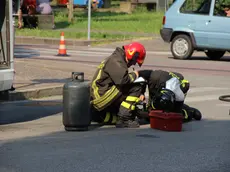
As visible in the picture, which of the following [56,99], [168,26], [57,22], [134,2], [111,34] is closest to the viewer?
[56,99]

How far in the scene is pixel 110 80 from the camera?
988 cm

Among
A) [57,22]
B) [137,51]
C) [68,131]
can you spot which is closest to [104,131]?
[68,131]

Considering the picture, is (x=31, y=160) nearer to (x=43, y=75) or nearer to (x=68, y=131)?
(x=68, y=131)

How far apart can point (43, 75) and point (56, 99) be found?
7.09 ft

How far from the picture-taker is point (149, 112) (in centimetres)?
1000

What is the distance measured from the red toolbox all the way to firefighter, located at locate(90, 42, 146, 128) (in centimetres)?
32

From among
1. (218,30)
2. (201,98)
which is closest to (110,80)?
(201,98)

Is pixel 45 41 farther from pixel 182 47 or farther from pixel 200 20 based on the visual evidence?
pixel 200 20

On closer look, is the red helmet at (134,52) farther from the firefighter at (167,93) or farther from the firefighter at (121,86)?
the firefighter at (167,93)

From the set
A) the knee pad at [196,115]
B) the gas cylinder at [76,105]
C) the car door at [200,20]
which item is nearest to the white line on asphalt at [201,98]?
the knee pad at [196,115]

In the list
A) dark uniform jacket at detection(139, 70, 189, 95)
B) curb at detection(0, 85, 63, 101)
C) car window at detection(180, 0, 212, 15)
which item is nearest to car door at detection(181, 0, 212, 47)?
car window at detection(180, 0, 212, 15)

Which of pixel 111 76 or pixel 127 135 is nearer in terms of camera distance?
pixel 127 135

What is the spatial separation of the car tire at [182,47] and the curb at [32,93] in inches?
320

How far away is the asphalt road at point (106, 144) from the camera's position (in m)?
7.05
